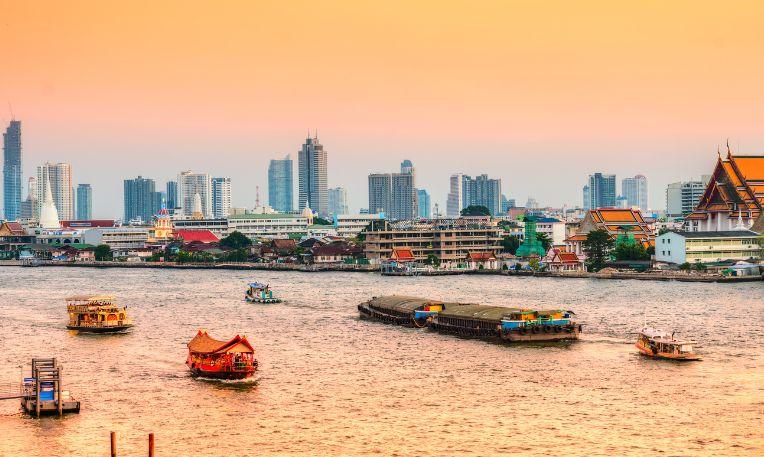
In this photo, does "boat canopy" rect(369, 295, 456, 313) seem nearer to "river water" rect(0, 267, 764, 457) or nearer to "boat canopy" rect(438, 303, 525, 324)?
"river water" rect(0, 267, 764, 457)

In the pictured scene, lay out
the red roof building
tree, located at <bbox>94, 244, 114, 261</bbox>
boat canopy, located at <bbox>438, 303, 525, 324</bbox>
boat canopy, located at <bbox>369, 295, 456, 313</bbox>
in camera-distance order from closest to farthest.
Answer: boat canopy, located at <bbox>438, 303, 525, 324</bbox>
boat canopy, located at <bbox>369, 295, 456, 313</bbox>
tree, located at <bbox>94, 244, 114, 261</bbox>
the red roof building

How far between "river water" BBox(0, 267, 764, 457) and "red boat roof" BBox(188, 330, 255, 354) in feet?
3.44

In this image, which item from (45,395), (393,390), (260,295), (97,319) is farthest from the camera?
(260,295)

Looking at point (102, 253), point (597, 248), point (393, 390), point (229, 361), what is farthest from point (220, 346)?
point (102, 253)

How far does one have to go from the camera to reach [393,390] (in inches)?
1299

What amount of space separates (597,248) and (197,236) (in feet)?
256

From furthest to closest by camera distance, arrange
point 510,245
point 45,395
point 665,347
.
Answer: point 510,245 → point 665,347 → point 45,395

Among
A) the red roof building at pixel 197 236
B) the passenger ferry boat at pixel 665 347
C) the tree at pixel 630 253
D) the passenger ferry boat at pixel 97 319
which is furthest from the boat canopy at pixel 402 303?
the red roof building at pixel 197 236

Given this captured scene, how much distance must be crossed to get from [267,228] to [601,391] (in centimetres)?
14724

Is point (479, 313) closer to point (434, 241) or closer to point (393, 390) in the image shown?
point (393, 390)

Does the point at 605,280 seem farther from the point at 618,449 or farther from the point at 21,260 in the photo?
the point at 21,260

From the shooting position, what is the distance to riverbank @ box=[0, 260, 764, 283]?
83.1 meters

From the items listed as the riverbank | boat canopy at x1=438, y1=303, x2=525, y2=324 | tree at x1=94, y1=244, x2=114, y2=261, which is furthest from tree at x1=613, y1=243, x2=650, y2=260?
tree at x1=94, y1=244, x2=114, y2=261

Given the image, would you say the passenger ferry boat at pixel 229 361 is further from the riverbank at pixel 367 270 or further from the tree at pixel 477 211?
the tree at pixel 477 211
